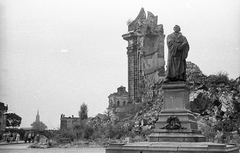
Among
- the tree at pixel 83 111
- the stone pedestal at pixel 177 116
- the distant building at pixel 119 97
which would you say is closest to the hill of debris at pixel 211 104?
the stone pedestal at pixel 177 116

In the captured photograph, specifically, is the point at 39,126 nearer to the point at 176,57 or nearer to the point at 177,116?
the point at 176,57

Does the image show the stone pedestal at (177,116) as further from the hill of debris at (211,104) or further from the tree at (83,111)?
the tree at (83,111)

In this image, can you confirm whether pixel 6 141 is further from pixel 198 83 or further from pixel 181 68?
pixel 181 68

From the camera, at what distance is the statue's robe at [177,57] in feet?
62.8

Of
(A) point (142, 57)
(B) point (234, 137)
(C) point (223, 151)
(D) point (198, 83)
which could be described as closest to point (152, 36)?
(A) point (142, 57)

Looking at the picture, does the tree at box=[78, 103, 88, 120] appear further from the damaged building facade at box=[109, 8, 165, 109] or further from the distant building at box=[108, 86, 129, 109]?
the damaged building facade at box=[109, 8, 165, 109]

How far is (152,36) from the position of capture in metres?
77.3

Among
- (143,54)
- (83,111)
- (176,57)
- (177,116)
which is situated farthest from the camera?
(83,111)

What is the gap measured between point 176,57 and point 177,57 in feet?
0.17

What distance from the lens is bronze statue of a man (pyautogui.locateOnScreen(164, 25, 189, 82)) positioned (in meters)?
19.1

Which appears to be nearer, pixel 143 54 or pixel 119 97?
pixel 143 54

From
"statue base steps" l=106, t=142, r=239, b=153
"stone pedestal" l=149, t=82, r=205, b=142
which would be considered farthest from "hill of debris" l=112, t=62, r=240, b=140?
"statue base steps" l=106, t=142, r=239, b=153

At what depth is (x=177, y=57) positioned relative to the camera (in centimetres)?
1939

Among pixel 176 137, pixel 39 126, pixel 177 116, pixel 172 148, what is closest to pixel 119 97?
pixel 39 126
